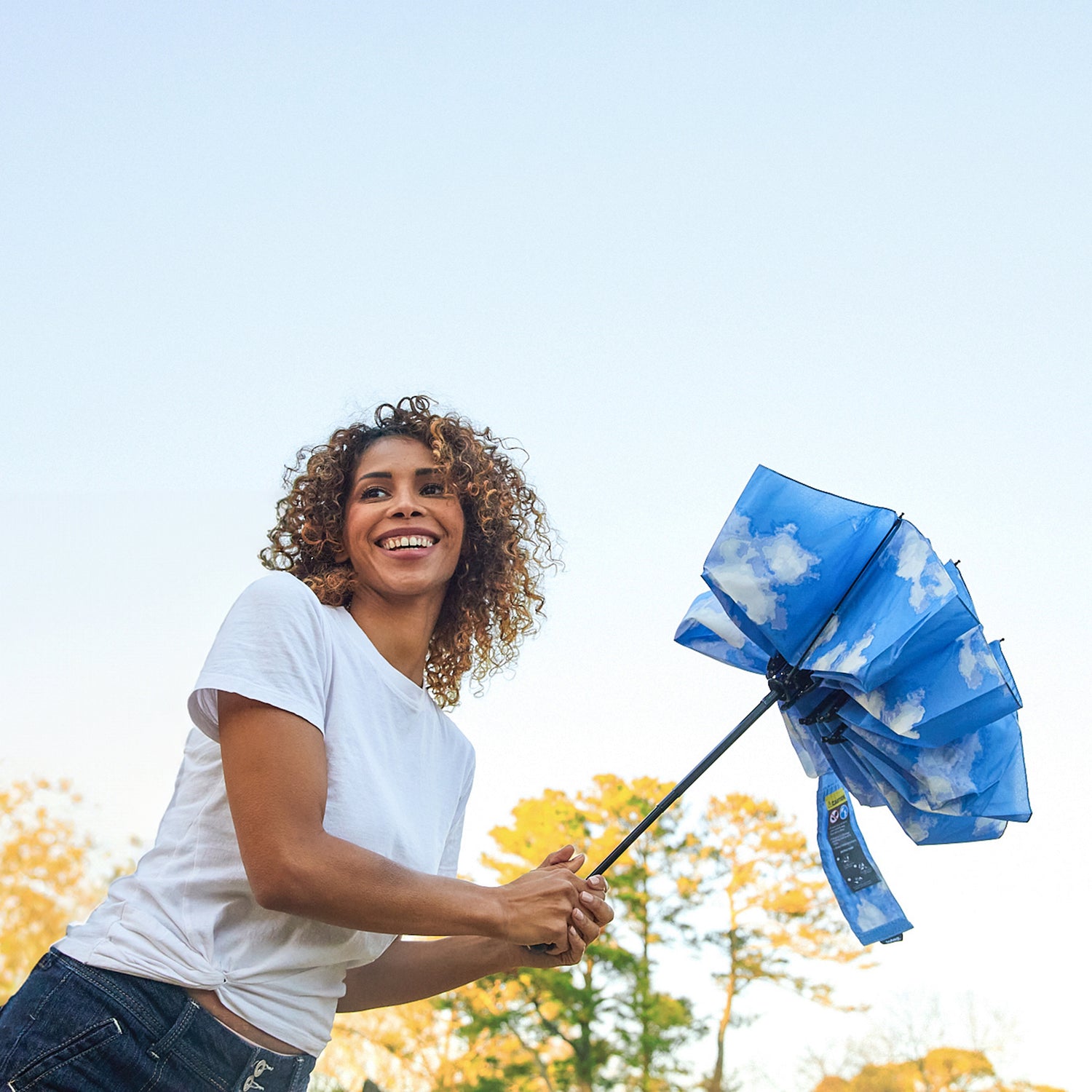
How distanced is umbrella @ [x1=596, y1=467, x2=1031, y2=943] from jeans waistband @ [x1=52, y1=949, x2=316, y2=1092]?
787 mm

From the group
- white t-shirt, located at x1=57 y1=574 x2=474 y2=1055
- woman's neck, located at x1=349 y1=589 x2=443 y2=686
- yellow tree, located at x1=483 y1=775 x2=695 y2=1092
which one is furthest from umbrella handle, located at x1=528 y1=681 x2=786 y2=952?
yellow tree, located at x1=483 y1=775 x2=695 y2=1092

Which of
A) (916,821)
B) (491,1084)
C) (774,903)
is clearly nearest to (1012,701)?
(916,821)

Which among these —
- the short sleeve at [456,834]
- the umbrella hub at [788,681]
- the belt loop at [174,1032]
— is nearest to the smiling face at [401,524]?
the short sleeve at [456,834]

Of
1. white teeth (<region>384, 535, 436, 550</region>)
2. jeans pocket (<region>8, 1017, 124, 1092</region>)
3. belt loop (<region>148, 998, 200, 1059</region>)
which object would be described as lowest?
jeans pocket (<region>8, 1017, 124, 1092</region>)

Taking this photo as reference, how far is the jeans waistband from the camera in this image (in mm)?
1646

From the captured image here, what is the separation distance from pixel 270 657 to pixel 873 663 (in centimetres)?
99

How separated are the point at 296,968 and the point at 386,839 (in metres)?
0.24

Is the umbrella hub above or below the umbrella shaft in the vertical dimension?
above

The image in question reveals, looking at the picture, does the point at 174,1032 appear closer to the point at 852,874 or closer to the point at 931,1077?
the point at 852,874

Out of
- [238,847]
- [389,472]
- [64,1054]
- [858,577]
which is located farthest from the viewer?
[389,472]

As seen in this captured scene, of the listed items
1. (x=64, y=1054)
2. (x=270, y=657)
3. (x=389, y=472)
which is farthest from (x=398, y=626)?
(x=64, y=1054)

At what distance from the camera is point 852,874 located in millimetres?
2316

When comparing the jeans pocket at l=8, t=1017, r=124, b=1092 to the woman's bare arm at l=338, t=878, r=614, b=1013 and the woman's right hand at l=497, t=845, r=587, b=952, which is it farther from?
the woman's bare arm at l=338, t=878, r=614, b=1013

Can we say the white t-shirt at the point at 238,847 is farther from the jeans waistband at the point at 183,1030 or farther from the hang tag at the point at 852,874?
the hang tag at the point at 852,874
